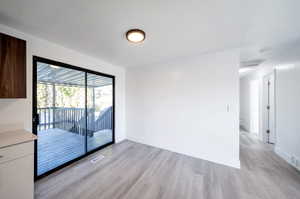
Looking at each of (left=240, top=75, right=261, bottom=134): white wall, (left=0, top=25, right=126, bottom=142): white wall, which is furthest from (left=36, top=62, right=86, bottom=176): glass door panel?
(left=240, top=75, right=261, bottom=134): white wall

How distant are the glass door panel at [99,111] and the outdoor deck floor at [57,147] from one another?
5.8 inches

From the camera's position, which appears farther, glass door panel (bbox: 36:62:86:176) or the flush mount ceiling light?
glass door panel (bbox: 36:62:86:176)

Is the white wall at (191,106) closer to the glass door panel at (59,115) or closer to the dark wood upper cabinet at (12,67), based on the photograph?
the glass door panel at (59,115)

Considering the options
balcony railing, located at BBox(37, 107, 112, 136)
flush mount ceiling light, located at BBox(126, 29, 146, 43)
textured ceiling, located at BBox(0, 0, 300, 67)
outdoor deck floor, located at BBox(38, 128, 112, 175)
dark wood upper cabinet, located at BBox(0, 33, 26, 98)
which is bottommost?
outdoor deck floor, located at BBox(38, 128, 112, 175)

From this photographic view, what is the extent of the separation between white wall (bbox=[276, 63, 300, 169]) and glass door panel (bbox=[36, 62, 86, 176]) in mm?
4460

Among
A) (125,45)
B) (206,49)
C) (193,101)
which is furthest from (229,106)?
(125,45)

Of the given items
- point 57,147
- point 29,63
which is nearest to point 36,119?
point 57,147

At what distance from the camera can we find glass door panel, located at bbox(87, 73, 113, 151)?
277 centimetres

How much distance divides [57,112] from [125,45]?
1888mm

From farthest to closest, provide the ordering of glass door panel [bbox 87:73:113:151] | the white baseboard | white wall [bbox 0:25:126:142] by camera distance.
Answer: glass door panel [bbox 87:73:113:151], the white baseboard, white wall [bbox 0:25:126:142]

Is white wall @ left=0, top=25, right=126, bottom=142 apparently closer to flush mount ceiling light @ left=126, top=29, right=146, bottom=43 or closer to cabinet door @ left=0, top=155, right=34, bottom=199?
cabinet door @ left=0, top=155, right=34, bottom=199

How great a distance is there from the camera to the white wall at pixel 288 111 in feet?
7.17

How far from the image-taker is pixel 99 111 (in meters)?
3.04

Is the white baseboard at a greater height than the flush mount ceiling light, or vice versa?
the flush mount ceiling light
